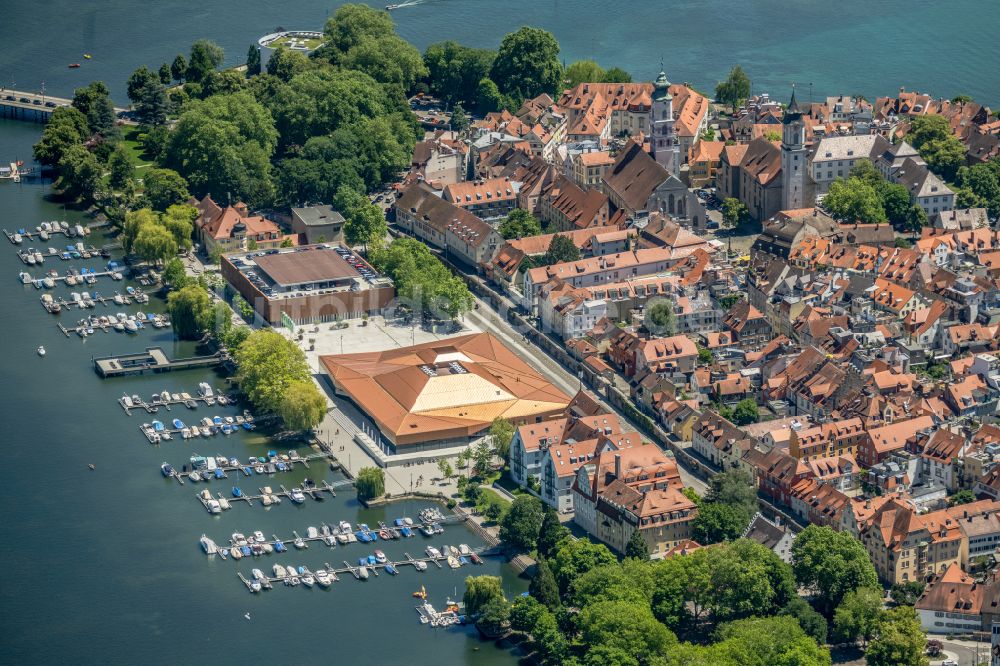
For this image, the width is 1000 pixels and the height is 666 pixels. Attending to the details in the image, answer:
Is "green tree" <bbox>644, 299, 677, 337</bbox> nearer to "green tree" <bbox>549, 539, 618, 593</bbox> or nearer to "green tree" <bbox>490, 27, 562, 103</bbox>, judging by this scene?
"green tree" <bbox>549, 539, 618, 593</bbox>

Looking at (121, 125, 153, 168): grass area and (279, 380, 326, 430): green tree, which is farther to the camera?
(121, 125, 153, 168): grass area

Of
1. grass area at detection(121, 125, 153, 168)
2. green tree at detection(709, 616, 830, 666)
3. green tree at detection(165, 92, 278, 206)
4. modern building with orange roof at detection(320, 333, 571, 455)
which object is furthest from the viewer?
grass area at detection(121, 125, 153, 168)

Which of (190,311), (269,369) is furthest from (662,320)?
(190,311)

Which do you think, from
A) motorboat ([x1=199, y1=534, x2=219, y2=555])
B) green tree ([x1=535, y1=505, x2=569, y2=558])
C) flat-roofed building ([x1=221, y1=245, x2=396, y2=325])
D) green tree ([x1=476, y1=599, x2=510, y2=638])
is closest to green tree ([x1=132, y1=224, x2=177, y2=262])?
flat-roofed building ([x1=221, y1=245, x2=396, y2=325])

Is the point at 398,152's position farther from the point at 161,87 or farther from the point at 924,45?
the point at 924,45

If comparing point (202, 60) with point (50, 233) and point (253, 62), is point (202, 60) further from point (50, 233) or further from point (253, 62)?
point (50, 233)

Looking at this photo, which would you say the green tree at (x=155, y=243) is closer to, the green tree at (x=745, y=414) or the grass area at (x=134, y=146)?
the grass area at (x=134, y=146)

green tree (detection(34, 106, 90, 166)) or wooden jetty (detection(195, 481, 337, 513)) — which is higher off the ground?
green tree (detection(34, 106, 90, 166))
